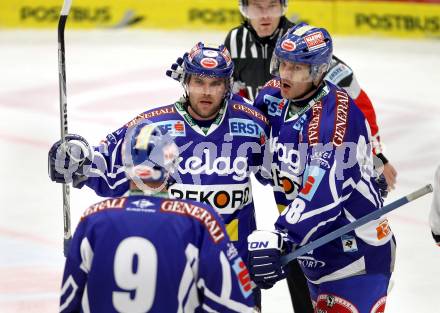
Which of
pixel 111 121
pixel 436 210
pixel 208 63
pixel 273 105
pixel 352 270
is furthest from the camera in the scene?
pixel 111 121

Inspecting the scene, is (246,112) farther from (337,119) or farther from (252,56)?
(252,56)

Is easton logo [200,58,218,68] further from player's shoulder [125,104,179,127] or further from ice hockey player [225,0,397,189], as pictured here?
ice hockey player [225,0,397,189]

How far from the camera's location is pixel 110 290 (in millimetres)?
2611

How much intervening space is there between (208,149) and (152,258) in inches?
38.7

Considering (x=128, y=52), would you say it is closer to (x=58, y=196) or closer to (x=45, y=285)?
(x=58, y=196)

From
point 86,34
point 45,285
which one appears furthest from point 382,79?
point 45,285

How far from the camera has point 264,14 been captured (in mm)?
5039

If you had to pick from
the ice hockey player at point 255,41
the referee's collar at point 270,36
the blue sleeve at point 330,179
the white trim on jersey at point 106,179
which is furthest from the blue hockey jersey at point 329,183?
the referee's collar at point 270,36

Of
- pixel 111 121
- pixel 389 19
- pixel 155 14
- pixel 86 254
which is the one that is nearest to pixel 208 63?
pixel 86 254

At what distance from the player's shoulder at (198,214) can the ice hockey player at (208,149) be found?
0.81 m

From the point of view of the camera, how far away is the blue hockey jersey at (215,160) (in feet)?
11.4

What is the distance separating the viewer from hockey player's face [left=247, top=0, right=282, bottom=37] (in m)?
5.02

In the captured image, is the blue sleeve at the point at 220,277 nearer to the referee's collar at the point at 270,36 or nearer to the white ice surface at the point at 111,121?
the white ice surface at the point at 111,121

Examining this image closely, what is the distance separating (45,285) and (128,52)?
5.20m
